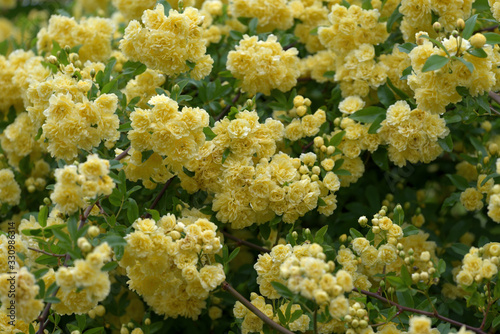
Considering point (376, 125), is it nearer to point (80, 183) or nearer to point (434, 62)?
point (434, 62)

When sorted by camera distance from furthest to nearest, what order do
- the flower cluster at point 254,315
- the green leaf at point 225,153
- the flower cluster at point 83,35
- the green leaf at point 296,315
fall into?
1. the flower cluster at point 83,35
2. the green leaf at point 225,153
3. the flower cluster at point 254,315
4. the green leaf at point 296,315

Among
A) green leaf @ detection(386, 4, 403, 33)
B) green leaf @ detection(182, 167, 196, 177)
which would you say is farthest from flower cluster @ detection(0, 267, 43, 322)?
green leaf @ detection(386, 4, 403, 33)

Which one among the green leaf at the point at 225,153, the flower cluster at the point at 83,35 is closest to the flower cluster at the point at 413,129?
the green leaf at the point at 225,153

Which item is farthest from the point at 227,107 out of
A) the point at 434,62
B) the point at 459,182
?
the point at 459,182

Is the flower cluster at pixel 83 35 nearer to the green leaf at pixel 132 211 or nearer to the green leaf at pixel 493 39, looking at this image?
the green leaf at pixel 132 211

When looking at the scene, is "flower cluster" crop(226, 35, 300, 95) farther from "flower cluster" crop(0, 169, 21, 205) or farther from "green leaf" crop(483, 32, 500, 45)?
"flower cluster" crop(0, 169, 21, 205)
